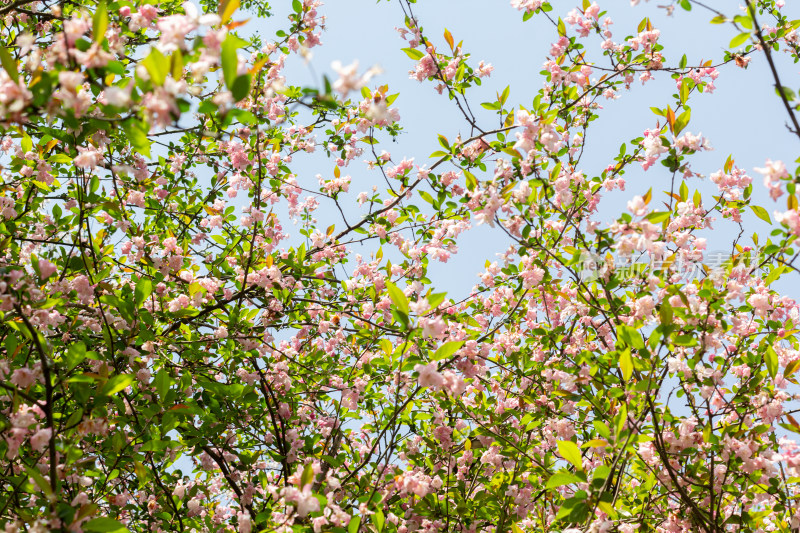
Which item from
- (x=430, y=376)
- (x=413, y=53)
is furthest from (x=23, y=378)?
(x=413, y=53)

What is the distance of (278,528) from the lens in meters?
2.16

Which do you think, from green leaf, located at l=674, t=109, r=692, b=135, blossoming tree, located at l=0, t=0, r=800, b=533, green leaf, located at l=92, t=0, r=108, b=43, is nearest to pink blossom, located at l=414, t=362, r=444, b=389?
blossoming tree, located at l=0, t=0, r=800, b=533

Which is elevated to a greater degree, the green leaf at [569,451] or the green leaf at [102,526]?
the green leaf at [569,451]

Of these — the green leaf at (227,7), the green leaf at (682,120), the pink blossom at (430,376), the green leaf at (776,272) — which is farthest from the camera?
the green leaf at (776,272)

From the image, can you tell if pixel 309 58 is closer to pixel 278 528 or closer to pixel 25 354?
pixel 278 528

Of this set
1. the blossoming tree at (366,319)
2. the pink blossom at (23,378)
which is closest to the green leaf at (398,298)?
the blossoming tree at (366,319)

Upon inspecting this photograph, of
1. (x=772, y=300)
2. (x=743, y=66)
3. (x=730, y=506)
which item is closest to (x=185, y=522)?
(x=730, y=506)

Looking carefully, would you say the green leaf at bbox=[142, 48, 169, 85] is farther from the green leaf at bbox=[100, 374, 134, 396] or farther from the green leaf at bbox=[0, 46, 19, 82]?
the green leaf at bbox=[100, 374, 134, 396]

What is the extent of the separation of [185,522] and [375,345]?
152 centimetres

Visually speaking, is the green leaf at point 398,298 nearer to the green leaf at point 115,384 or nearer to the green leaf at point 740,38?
the green leaf at point 115,384

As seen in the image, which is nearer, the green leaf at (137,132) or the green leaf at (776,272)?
the green leaf at (137,132)

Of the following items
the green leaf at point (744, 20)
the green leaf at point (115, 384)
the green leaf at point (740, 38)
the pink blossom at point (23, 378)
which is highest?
the green leaf at point (740, 38)

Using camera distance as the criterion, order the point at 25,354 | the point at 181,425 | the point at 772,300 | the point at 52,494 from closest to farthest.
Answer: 1. the point at 52,494
2. the point at 25,354
3. the point at 181,425
4. the point at 772,300

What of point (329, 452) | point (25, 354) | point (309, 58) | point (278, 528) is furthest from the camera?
point (329, 452)
